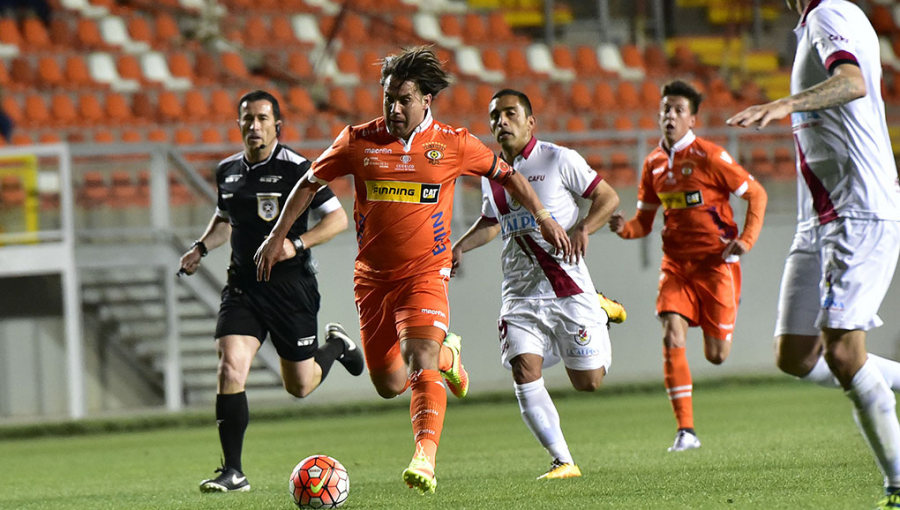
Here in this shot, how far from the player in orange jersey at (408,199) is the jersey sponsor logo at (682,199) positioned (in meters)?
2.59

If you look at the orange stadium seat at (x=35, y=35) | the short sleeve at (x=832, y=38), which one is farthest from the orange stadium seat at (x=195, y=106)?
the short sleeve at (x=832, y=38)

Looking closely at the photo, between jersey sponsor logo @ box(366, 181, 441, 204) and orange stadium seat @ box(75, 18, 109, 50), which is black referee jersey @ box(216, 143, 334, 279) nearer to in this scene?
jersey sponsor logo @ box(366, 181, 441, 204)

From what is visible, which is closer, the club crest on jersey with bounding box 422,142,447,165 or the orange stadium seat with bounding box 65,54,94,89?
the club crest on jersey with bounding box 422,142,447,165

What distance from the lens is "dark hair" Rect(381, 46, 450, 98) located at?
550 cm

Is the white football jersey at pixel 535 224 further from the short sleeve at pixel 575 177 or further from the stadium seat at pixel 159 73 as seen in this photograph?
the stadium seat at pixel 159 73

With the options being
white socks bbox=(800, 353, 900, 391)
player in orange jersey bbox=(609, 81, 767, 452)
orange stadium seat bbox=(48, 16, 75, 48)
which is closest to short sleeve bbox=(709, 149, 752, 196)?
player in orange jersey bbox=(609, 81, 767, 452)

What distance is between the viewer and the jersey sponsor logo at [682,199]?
26.6ft

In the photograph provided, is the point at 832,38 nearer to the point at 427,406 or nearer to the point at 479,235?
the point at 427,406

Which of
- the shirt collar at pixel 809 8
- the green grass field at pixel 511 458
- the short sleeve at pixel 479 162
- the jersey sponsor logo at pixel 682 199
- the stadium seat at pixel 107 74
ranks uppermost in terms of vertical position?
the stadium seat at pixel 107 74

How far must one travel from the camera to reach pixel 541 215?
563 centimetres

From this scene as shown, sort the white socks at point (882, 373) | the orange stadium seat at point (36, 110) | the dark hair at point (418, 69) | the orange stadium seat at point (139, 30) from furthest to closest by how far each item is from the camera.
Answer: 1. the orange stadium seat at point (139, 30)
2. the orange stadium seat at point (36, 110)
3. the white socks at point (882, 373)
4. the dark hair at point (418, 69)

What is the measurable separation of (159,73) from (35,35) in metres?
1.88

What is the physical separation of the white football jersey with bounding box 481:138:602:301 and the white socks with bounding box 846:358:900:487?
2344mm

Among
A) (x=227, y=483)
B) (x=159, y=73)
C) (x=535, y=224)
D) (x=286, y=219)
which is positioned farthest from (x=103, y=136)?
(x=286, y=219)
